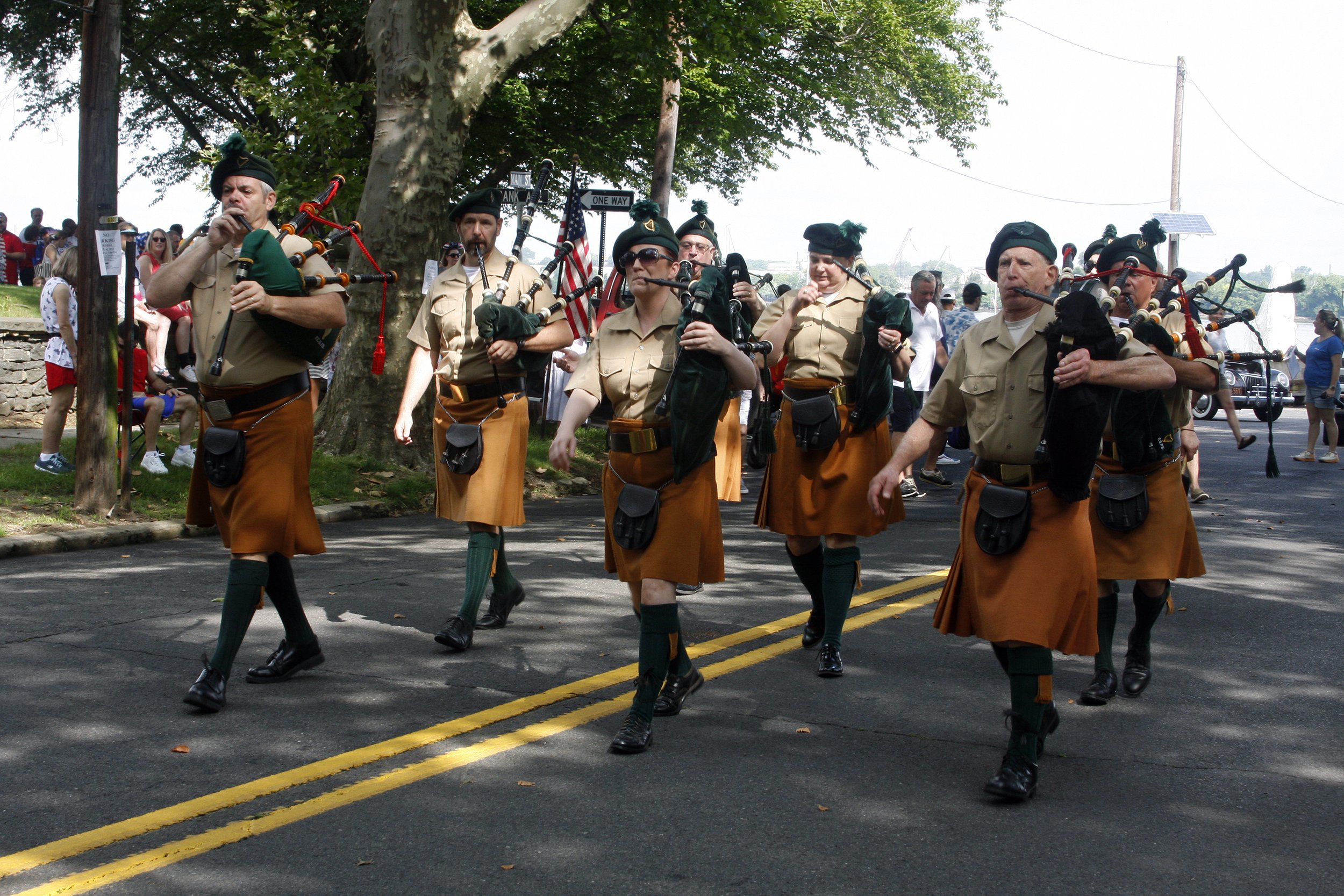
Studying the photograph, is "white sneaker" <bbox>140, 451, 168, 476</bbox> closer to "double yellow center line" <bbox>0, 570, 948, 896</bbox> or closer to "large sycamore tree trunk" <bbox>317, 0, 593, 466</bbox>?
"large sycamore tree trunk" <bbox>317, 0, 593, 466</bbox>

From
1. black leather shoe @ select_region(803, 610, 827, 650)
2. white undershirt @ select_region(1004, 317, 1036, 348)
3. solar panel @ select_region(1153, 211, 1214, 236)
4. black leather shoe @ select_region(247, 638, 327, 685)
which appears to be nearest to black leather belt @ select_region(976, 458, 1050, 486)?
white undershirt @ select_region(1004, 317, 1036, 348)

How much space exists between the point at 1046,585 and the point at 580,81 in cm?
2040

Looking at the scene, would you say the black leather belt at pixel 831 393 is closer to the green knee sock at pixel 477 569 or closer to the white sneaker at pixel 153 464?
the green knee sock at pixel 477 569

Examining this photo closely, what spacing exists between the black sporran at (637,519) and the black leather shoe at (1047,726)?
151cm

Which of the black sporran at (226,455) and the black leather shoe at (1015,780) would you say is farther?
the black sporran at (226,455)

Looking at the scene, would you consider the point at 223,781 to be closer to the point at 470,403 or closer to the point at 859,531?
the point at 470,403

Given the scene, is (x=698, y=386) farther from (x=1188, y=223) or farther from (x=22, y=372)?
(x=1188, y=223)

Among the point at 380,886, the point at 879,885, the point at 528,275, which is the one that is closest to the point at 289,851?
the point at 380,886

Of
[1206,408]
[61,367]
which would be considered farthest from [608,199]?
[1206,408]

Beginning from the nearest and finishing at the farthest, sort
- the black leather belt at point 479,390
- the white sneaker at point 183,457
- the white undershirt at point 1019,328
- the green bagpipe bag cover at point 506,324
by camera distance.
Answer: the white undershirt at point 1019,328, the green bagpipe bag cover at point 506,324, the black leather belt at point 479,390, the white sneaker at point 183,457

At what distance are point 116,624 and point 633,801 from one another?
11.4 feet

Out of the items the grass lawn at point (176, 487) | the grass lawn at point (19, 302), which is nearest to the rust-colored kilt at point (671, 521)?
the grass lawn at point (176, 487)

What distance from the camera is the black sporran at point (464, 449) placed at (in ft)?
20.8

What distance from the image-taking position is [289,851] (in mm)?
3684
